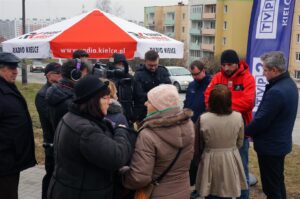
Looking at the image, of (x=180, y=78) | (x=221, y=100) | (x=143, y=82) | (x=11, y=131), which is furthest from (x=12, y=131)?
(x=180, y=78)

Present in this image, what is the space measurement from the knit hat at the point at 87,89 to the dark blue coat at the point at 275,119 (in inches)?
82.6

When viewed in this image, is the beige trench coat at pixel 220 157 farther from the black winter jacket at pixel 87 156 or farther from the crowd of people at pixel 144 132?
the black winter jacket at pixel 87 156

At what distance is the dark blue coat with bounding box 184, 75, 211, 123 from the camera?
17.1ft

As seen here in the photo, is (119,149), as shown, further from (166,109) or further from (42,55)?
(42,55)

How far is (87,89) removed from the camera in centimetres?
272

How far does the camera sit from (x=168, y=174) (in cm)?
307

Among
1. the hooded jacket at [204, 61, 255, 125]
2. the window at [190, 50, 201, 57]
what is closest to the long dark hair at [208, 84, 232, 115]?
the hooded jacket at [204, 61, 255, 125]

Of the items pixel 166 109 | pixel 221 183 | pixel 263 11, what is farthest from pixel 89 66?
pixel 263 11

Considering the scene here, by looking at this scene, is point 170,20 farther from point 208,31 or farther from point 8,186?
point 8,186

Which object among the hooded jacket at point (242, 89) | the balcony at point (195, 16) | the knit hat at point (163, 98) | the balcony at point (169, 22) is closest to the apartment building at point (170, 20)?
the balcony at point (169, 22)

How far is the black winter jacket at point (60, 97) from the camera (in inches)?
145

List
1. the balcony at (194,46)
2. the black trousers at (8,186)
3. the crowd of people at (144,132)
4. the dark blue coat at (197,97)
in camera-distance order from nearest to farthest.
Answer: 1. the crowd of people at (144,132)
2. the black trousers at (8,186)
3. the dark blue coat at (197,97)
4. the balcony at (194,46)

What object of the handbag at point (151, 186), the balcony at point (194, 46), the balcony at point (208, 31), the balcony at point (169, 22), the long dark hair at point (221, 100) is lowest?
the handbag at point (151, 186)

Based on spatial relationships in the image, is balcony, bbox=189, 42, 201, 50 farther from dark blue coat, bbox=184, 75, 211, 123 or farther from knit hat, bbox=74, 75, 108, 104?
knit hat, bbox=74, 75, 108, 104
